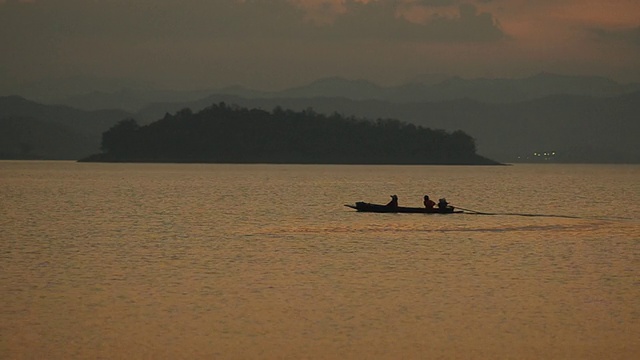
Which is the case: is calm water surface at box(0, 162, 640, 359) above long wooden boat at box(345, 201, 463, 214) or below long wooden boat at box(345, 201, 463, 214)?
below

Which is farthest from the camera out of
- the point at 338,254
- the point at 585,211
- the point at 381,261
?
the point at 585,211

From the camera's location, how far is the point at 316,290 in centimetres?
2939

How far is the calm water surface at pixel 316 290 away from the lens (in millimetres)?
21812

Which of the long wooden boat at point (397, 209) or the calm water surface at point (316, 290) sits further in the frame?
the long wooden boat at point (397, 209)

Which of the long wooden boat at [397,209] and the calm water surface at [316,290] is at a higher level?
the long wooden boat at [397,209]

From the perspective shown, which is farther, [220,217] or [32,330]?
[220,217]

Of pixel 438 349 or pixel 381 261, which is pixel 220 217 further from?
pixel 438 349

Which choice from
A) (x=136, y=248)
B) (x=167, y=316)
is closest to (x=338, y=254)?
(x=136, y=248)

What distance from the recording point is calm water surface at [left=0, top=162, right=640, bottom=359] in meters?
21.8

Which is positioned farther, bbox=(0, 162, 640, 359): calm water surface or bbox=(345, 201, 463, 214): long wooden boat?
bbox=(345, 201, 463, 214): long wooden boat

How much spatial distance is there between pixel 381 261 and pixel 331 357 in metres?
16.6

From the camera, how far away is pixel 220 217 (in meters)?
63.4

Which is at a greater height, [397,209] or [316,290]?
[397,209]

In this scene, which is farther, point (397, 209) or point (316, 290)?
point (397, 209)
